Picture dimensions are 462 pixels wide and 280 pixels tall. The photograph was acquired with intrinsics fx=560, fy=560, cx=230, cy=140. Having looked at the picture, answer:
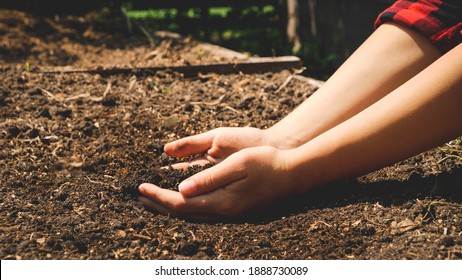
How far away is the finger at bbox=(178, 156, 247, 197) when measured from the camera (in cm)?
179

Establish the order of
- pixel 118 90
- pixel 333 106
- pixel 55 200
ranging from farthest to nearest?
pixel 118 90, pixel 333 106, pixel 55 200

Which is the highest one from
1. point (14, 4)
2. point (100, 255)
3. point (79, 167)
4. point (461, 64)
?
point (14, 4)

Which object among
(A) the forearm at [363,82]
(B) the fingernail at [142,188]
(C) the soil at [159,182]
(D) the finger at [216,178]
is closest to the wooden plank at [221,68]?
(C) the soil at [159,182]

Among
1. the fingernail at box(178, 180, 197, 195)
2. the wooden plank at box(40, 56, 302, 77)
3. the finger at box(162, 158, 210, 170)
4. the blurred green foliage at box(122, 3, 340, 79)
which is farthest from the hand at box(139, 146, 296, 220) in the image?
the blurred green foliage at box(122, 3, 340, 79)

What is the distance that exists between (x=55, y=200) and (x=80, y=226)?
246 mm

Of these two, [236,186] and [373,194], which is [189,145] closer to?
[236,186]

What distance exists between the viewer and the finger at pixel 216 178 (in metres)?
1.79

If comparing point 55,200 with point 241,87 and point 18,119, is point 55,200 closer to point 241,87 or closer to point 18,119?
point 18,119

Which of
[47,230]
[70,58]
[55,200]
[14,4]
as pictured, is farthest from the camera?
[14,4]

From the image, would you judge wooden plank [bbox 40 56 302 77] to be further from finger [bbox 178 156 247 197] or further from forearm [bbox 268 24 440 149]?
finger [bbox 178 156 247 197]

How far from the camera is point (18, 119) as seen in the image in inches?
101

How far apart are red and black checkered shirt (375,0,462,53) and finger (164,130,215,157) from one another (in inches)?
33.5

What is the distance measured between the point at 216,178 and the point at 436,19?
38.4 inches

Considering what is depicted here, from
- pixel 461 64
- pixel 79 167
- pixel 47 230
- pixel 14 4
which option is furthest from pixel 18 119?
pixel 14 4
